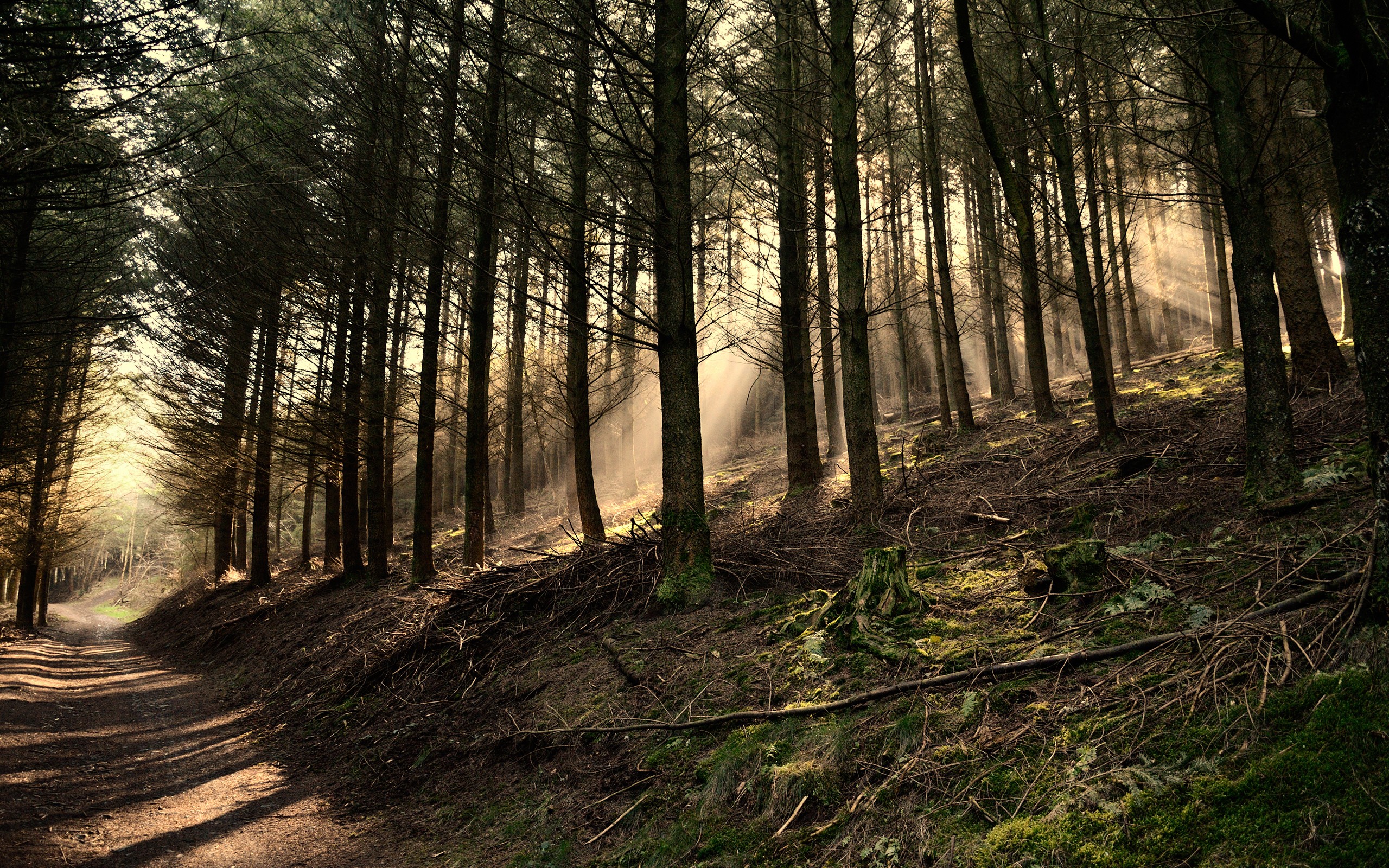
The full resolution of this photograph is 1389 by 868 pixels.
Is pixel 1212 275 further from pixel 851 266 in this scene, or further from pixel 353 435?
pixel 353 435

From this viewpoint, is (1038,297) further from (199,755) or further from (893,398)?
(893,398)

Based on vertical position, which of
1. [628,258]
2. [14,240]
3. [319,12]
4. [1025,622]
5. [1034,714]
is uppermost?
[319,12]

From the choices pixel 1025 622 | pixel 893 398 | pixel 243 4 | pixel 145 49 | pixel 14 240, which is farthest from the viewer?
pixel 893 398

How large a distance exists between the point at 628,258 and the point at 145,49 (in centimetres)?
489

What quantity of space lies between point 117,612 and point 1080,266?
58.5 metres

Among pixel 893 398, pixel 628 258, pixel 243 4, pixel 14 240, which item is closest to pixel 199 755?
pixel 628 258

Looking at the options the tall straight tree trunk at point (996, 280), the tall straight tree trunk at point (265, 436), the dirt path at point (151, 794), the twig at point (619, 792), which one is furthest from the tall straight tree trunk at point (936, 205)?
the tall straight tree trunk at point (265, 436)

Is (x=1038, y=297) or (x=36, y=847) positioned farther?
(x=1038, y=297)

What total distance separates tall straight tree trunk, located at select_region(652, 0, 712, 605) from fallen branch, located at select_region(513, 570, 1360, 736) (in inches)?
79.8

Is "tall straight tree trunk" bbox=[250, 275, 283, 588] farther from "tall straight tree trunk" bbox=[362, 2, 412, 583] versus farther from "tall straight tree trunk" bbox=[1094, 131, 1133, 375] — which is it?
"tall straight tree trunk" bbox=[1094, 131, 1133, 375]

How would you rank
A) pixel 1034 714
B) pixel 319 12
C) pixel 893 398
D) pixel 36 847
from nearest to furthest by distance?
pixel 1034 714 < pixel 36 847 < pixel 319 12 < pixel 893 398

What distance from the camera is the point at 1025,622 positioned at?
3.80m

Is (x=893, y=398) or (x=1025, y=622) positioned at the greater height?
(x=893, y=398)

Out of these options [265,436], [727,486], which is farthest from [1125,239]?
[265,436]
